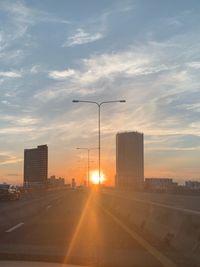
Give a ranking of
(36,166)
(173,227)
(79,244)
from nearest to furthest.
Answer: (173,227) < (79,244) < (36,166)

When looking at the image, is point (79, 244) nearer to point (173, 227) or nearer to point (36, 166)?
point (173, 227)

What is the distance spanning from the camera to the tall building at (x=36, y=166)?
15060 centimetres

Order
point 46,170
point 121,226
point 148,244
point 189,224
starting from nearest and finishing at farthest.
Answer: point 189,224
point 148,244
point 121,226
point 46,170

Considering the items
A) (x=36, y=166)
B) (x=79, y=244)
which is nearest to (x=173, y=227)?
(x=79, y=244)

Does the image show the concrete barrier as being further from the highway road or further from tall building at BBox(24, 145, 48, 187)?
tall building at BBox(24, 145, 48, 187)

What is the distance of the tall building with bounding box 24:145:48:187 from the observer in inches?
5929

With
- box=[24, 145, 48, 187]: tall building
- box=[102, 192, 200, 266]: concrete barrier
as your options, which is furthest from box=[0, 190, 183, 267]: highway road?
box=[24, 145, 48, 187]: tall building

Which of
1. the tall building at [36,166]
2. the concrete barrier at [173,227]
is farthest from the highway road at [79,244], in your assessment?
the tall building at [36,166]

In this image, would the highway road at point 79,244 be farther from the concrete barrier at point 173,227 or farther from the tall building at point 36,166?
the tall building at point 36,166

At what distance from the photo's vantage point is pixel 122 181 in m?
137

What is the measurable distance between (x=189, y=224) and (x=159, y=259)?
48.7 inches

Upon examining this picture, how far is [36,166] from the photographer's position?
15075 cm

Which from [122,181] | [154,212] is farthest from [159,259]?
[122,181]

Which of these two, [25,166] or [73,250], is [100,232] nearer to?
[73,250]
